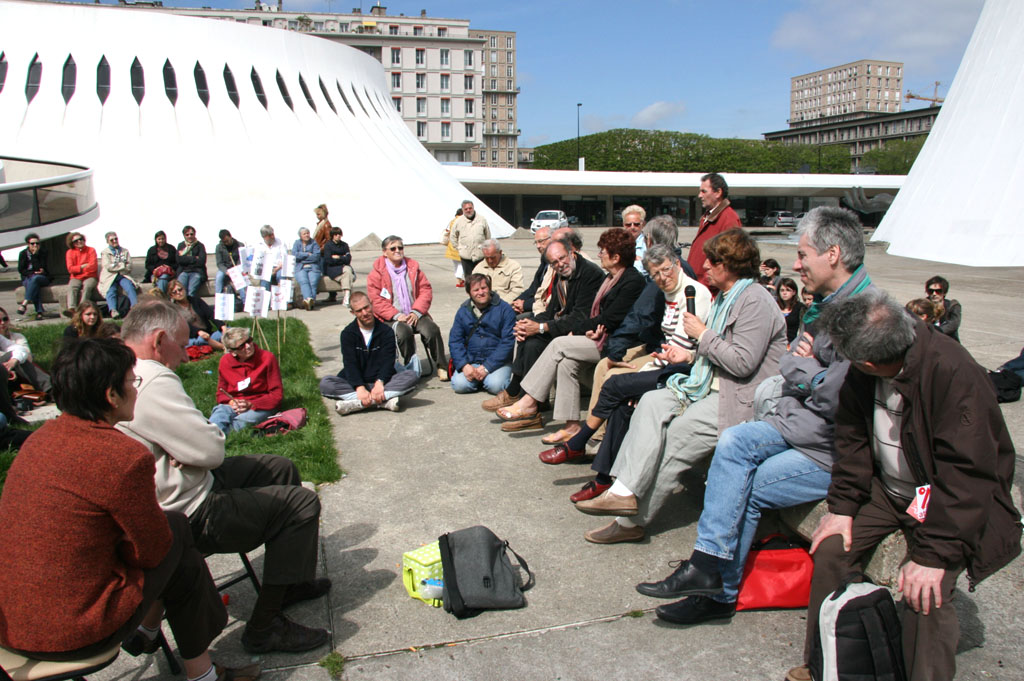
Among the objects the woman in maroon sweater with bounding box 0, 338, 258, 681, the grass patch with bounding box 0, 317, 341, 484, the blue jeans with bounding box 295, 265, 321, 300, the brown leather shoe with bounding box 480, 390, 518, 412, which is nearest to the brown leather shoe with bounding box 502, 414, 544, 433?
the brown leather shoe with bounding box 480, 390, 518, 412

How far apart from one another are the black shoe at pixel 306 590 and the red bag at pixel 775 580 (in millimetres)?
2021

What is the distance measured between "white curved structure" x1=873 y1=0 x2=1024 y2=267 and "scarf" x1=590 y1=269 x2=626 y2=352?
19.2 meters

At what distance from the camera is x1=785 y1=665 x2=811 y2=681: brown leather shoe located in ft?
9.11

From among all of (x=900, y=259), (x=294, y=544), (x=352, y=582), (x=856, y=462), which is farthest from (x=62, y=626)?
(x=900, y=259)

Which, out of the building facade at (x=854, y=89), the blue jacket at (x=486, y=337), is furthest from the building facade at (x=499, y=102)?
the blue jacket at (x=486, y=337)

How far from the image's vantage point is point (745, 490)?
3.29 m

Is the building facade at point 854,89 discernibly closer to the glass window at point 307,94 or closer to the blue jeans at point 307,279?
the glass window at point 307,94

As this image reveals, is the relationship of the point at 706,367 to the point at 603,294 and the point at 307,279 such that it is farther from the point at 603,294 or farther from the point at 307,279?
the point at 307,279

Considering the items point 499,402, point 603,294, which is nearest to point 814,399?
point 603,294

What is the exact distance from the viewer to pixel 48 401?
24.0 feet

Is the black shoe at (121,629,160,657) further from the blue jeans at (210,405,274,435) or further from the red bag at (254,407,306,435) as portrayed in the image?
the blue jeans at (210,405,274,435)

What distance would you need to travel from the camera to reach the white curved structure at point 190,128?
25.4 meters

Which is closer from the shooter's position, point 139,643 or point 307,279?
point 139,643

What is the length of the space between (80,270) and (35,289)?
145 centimetres
